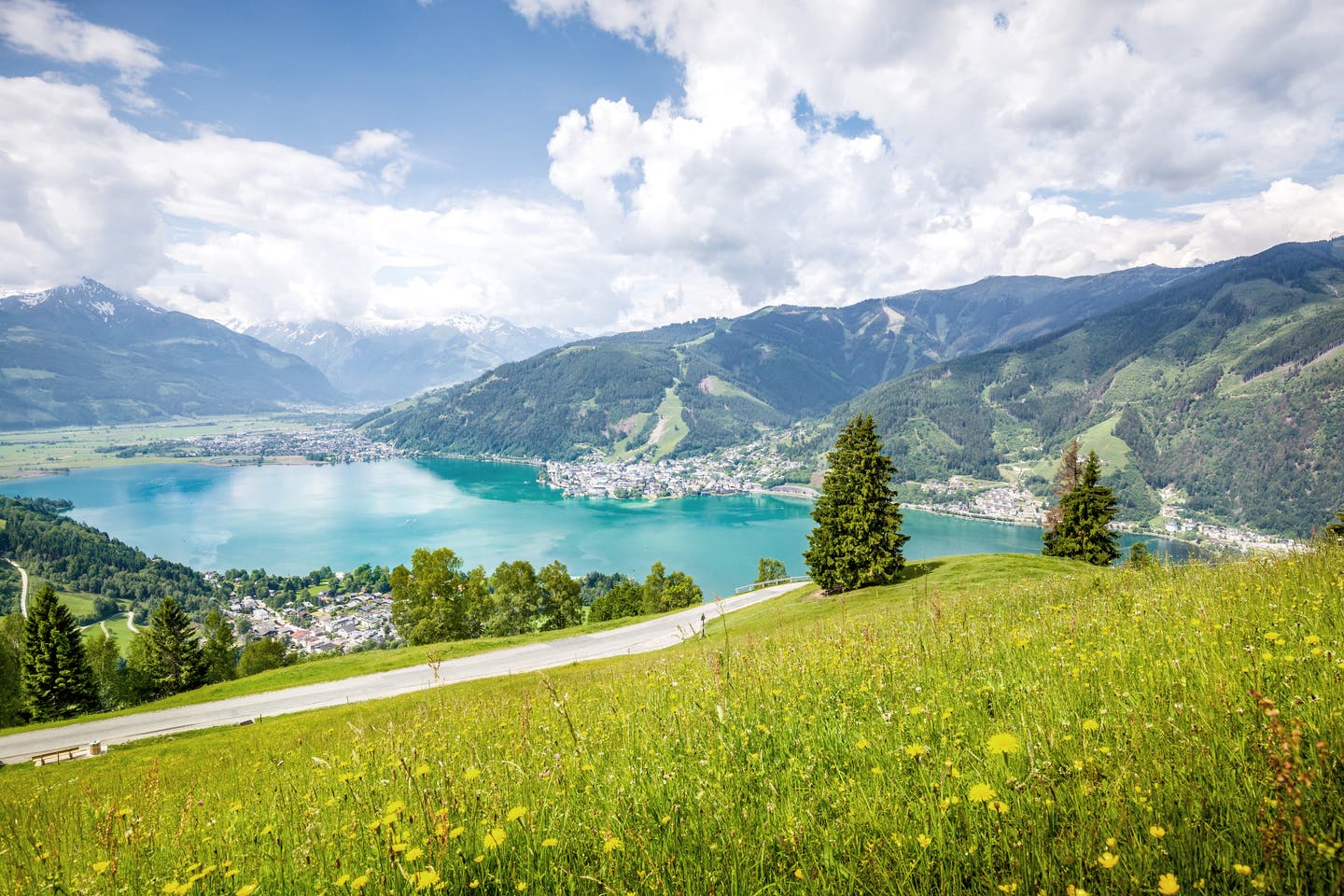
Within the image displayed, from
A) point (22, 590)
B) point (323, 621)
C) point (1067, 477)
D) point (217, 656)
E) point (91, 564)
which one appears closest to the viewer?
point (1067, 477)

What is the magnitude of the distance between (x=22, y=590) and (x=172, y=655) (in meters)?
119

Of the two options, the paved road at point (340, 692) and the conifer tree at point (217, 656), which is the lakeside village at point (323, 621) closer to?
the conifer tree at point (217, 656)

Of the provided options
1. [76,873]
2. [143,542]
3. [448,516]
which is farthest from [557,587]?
[143,542]

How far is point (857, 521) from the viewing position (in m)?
31.3

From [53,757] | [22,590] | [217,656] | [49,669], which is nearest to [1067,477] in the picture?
[53,757]

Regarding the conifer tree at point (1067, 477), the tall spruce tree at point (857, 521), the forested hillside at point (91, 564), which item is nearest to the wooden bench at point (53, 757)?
the tall spruce tree at point (857, 521)

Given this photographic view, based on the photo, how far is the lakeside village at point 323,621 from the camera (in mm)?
88625

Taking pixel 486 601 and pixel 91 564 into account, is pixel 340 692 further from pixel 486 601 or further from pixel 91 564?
pixel 91 564

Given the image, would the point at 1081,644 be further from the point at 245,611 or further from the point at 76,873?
the point at 245,611

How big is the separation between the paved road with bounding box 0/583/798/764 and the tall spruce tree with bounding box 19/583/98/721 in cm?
1615

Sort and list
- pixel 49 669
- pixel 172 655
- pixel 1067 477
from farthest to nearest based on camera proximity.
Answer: pixel 1067 477 → pixel 172 655 → pixel 49 669

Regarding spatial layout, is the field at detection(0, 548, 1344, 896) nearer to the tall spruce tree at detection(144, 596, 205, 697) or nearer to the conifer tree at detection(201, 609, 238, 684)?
the tall spruce tree at detection(144, 596, 205, 697)

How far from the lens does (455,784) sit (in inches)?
157

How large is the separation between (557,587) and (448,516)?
13353 cm
